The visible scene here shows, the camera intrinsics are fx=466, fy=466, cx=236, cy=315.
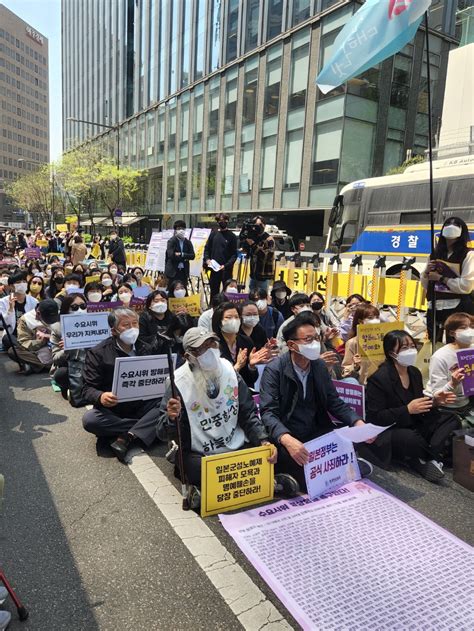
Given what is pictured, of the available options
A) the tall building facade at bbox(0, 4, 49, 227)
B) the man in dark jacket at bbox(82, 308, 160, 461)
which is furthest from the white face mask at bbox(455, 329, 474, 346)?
the tall building facade at bbox(0, 4, 49, 227)

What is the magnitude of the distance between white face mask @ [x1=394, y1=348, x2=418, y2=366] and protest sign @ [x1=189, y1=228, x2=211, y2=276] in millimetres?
8646

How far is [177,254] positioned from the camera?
9.79 meters

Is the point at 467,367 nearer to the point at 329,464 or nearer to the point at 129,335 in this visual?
the point at 329,464

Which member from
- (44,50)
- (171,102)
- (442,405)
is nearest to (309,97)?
(171,102)

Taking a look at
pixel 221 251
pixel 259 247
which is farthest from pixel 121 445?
pixel 221 251

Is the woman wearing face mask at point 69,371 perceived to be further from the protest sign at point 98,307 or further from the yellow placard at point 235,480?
the yellow placard at point 235,480

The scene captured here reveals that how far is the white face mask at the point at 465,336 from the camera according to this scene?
4.30 meters

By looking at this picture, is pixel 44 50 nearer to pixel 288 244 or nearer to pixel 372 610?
pixel 288 244

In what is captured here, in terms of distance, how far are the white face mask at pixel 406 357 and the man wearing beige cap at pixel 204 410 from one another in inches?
55.4

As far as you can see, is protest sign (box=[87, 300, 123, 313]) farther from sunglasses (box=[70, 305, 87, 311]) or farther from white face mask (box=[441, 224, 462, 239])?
white face mask (box=[441, 224, 462, 239])

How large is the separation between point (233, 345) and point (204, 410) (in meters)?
1.49

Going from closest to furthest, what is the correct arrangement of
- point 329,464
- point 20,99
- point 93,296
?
point 329,464, point 93,296, point 20,99

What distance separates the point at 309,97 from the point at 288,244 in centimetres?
819

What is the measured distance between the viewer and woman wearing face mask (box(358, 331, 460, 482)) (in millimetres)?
3973
